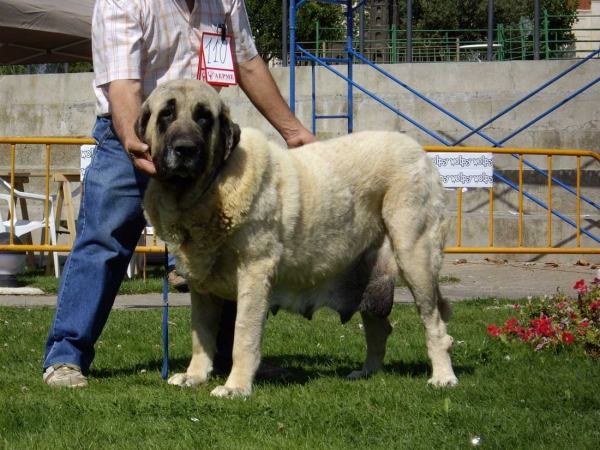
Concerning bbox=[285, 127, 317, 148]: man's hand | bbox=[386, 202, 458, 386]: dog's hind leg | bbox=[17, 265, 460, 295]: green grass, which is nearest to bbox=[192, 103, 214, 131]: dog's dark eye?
bbox=[285, 127, 317, 148]: man's hand

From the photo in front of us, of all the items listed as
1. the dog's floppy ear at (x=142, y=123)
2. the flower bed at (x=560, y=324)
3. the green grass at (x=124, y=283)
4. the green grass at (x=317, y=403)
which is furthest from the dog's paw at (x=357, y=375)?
the green grass at (x=124, y=283)

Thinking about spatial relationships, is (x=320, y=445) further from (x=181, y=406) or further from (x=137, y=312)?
(x=137, y=312)

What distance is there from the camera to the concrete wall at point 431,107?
13938 millimetres

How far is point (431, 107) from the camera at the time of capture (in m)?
14.5

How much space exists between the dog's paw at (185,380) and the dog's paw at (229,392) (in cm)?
34

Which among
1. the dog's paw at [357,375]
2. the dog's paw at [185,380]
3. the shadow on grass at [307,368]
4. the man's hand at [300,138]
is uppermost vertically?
the man's hand at [300,138]

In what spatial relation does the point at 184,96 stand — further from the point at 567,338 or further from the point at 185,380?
the point at 567,338

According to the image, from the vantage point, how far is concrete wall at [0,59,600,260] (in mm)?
13938

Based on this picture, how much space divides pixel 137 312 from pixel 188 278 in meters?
3.32

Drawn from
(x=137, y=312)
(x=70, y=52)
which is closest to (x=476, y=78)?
(x=70, y=52)

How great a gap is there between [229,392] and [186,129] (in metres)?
1.32

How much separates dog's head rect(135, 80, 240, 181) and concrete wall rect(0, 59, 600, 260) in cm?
926

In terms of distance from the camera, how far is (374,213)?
5.06 meters

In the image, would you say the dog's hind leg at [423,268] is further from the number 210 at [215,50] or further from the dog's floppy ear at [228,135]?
the number 210 at [215,50]
